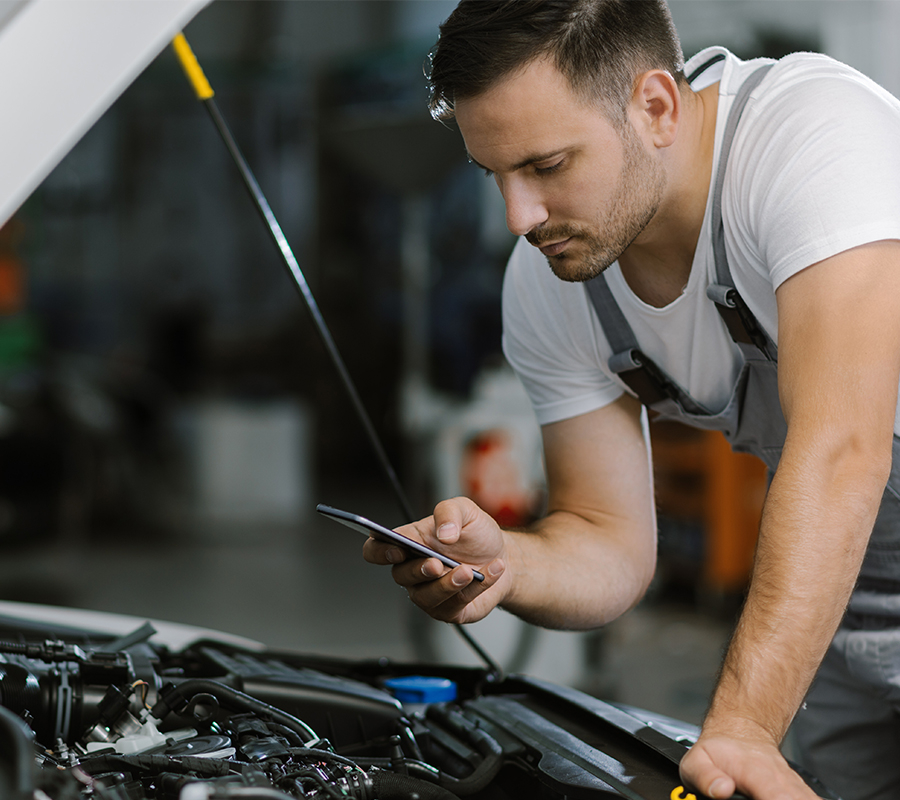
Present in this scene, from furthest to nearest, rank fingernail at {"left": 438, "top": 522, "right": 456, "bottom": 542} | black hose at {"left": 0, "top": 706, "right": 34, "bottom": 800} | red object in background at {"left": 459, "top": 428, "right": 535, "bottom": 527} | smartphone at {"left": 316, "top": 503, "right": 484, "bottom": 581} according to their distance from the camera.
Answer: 1. red object in background at {"left": 459, "top": 428, "right": 535, "bottom": 527}
2. fingernail at {"left": 438, "top": 522, "right": 456, "bottom": 542}
3. smartphone at {"left": 316, "top": 503, "right": 484, "bottom": 581}
4. black hose at {"left": 0, "top": 706, "right": 34, "bottom": 800}

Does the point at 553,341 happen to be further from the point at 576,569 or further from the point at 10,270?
the point at 10,270

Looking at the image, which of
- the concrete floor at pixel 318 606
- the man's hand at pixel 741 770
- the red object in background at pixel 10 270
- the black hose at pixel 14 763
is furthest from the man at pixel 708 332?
the red object in background at pixel 10 270

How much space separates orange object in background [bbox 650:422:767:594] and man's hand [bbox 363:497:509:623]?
111 inches

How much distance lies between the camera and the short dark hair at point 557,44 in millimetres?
1026

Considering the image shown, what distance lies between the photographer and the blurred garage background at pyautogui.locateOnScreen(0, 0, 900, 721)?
3.88m

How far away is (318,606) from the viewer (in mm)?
4387

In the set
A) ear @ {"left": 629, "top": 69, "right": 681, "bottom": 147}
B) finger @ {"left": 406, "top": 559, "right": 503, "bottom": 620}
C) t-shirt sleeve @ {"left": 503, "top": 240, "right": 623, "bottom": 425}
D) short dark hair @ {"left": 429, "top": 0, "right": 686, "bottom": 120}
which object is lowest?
finger @ {"left": 406, "top": 559, "right": 503, "bottom": 620}

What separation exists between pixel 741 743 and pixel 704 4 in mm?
6154

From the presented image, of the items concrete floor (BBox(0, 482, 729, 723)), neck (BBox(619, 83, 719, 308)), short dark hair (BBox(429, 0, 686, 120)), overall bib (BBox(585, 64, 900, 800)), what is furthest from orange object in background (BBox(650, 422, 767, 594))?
short dark hair (BBox(429, 0, 686, 120))

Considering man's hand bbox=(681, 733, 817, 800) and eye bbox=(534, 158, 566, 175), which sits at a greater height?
eye bbox=(534, 158, 566, 175)

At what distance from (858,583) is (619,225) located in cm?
65

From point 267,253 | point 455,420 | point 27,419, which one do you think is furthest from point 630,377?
point 267,253

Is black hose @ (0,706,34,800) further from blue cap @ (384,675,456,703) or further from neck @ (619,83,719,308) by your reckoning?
neck @ (619,83,719,308)

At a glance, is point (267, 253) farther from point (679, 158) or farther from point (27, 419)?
point (679, 158)
